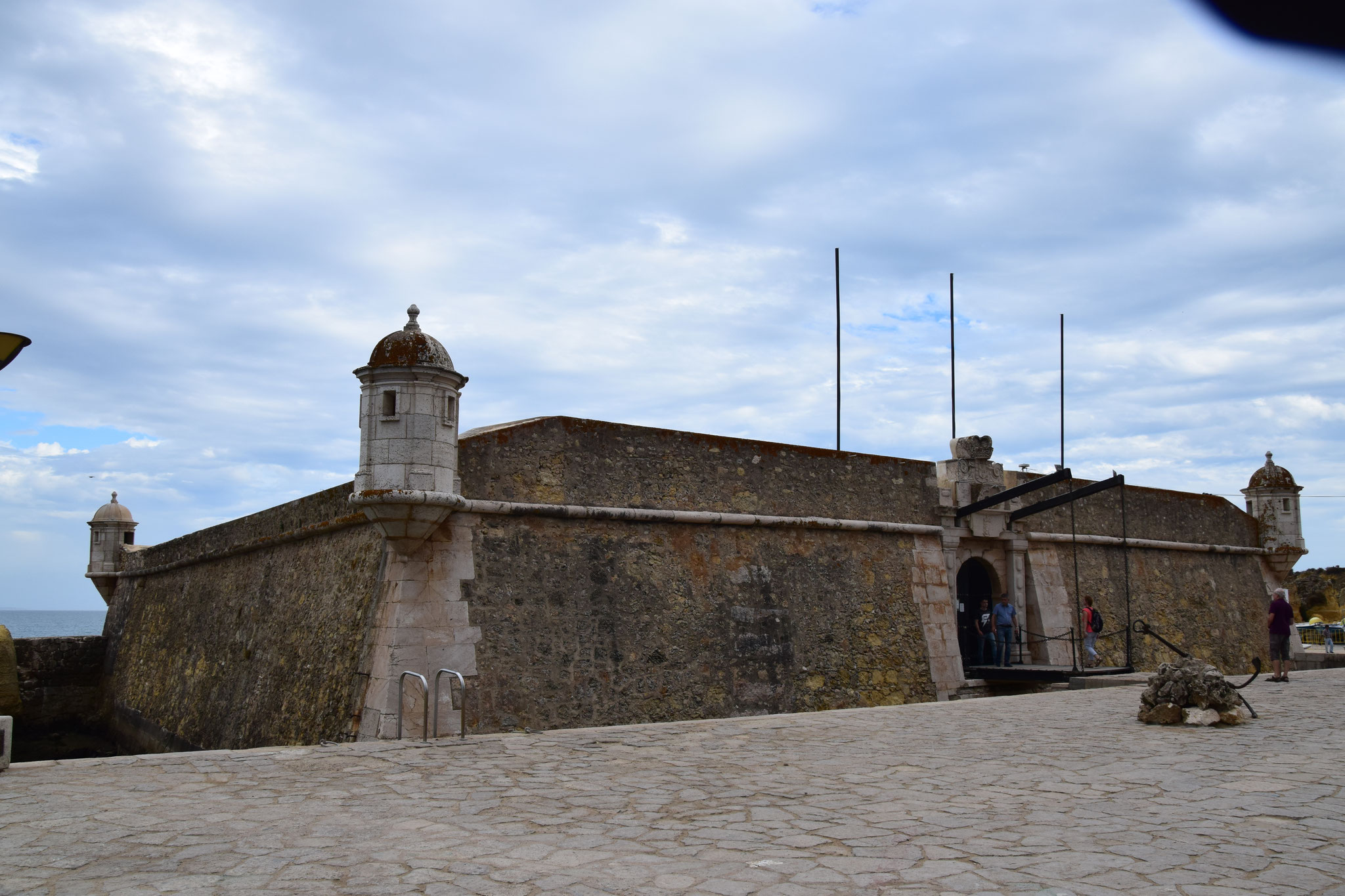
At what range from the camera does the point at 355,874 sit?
154 inches

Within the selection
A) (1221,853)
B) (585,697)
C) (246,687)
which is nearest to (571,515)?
(585,697)

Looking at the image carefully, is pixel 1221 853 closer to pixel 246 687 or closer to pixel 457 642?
pixel 457 642

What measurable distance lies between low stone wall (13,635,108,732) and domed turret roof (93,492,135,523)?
2464mm

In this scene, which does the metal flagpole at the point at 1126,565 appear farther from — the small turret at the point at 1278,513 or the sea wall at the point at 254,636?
the sea wall at the point at 254,636

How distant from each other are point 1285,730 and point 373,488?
769 centimetres

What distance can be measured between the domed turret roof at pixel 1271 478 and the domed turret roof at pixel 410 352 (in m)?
17.1

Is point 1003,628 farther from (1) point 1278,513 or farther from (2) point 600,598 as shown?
(1) point 1278,513

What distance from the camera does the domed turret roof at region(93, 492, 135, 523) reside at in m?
21.1

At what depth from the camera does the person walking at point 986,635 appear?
14.5 m

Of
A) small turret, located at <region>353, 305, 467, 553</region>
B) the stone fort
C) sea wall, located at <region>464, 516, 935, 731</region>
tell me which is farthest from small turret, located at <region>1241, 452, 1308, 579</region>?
small turret, located at <region>353, 305, 467, 553</region>

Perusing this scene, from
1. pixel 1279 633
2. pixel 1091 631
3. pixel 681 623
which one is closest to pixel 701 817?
pixel 681 623

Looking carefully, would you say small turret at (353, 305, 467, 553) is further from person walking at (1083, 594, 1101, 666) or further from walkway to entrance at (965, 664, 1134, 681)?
person walking at (1083, 594, 1101, 666)

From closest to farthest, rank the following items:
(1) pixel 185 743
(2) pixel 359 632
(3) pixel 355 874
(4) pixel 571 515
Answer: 1. (3) pixel 355 874
2. (2) pixel 359 632
3. (4) pixel 571 515
4. (1) pixel 185 743

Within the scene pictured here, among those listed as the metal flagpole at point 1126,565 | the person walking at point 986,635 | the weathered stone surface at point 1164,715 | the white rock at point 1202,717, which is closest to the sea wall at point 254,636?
the weathered stone surface at point 1164,715
